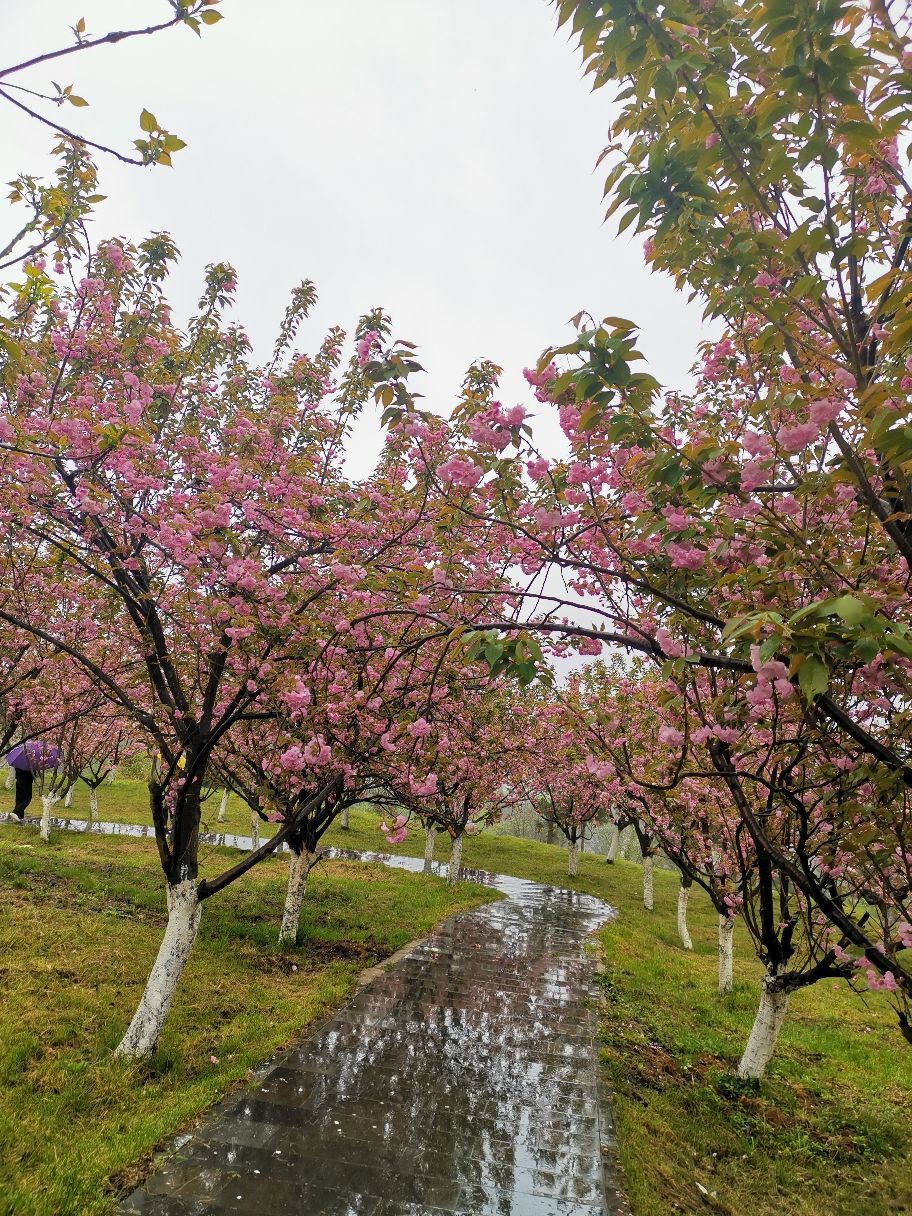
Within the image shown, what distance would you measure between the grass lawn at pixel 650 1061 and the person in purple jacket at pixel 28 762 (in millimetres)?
4768

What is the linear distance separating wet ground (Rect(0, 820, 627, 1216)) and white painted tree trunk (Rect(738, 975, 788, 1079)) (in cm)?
197

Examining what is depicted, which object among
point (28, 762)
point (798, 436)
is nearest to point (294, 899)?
point (798, 436)

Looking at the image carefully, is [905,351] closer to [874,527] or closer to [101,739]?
[874,527]

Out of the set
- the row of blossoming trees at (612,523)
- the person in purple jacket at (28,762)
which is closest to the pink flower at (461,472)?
the row of blossoming trees at (612,523)

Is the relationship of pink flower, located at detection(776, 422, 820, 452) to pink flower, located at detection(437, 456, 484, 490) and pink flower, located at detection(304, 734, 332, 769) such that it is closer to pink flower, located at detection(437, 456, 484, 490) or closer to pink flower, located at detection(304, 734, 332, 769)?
pink flower, located at detection(437, 456, 484, 490)

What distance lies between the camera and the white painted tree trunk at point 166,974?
611 cm

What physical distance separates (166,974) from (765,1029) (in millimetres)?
7001

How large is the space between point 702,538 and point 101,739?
22373 millimetres

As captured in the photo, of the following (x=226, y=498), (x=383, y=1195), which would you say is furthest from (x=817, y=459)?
(x=383, y=1195)

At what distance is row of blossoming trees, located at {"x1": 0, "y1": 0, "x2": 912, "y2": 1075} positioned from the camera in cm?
257

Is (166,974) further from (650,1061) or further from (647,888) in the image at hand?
(647,888)

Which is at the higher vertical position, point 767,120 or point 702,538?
point 767,120

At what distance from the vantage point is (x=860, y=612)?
1537 millimetres

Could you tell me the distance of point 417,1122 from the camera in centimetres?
545
